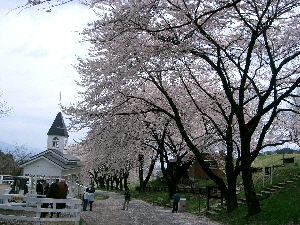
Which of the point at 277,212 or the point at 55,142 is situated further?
the point at 55,142

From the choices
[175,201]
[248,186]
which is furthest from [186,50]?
[175,201]

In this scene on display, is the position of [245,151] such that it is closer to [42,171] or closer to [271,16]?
[271,16]

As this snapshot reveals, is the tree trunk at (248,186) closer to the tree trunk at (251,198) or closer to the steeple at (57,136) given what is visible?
the tree trunk at (251,198)

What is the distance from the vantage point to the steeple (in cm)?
3503

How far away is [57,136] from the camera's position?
35.1m

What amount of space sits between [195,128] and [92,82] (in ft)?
33.9

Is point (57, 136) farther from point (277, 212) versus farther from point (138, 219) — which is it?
point (277, 212)

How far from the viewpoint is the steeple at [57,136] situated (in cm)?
3503

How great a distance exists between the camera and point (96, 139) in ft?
62.4

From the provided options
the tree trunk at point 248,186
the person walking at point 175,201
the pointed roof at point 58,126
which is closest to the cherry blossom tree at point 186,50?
the tree trunk at point 248,186

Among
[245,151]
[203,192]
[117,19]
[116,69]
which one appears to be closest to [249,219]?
[245,151]

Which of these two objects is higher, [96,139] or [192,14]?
[192,14]

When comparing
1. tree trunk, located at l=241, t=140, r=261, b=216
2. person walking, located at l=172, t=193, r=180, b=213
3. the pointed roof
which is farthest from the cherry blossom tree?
the pointed roof

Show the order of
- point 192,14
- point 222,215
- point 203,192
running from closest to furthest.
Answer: point 192,14
point 222,215
point 203,192
